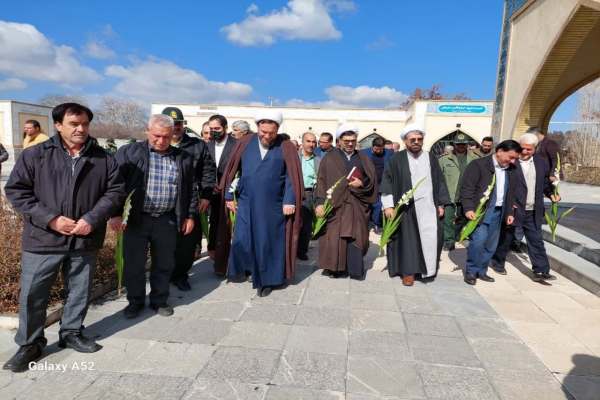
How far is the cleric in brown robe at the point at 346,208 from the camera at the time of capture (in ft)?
14.4

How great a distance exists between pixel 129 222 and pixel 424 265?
3078 mm

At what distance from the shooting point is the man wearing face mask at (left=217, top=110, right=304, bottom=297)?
383 centimetres

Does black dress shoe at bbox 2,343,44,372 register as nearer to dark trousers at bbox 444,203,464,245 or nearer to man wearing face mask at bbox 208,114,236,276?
man wearing face mask at bbox 208,114,236,276

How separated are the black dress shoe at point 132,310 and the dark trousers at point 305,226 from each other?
253 cm

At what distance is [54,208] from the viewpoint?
7.78 feet

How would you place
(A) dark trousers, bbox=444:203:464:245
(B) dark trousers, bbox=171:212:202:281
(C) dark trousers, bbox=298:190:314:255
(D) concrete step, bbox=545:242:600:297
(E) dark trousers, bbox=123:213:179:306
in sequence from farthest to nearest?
(A) dark trousers, bbox=444:203:464:245, (C) dark trousers, bbox=298:190:314:255, (D) concrete step, bbox=545:242:600:297, (B) dark trousers, bbox=171:212:202:281, (E) dark trousers, bbox=123:213:179:306

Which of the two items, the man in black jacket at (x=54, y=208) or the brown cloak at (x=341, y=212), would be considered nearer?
the man in black jacket at (x=54, y=208)

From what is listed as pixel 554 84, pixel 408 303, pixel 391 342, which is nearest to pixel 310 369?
pixel 391 342

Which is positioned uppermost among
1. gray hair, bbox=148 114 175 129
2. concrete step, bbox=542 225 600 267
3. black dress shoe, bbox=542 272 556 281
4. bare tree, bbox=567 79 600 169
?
bare tree, bbox=567 79 600 169

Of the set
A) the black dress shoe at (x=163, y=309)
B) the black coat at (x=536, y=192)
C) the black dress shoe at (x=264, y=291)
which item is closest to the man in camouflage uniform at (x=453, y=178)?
the black coat at (x=536, y=192)

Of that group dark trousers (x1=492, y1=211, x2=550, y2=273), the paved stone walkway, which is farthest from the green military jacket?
the paved stone walkway

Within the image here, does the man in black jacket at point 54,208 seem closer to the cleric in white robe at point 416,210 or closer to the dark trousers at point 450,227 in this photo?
the cleric in white robe at point 416,210

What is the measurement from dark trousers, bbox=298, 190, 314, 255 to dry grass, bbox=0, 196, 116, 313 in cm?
235

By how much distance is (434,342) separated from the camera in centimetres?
290
